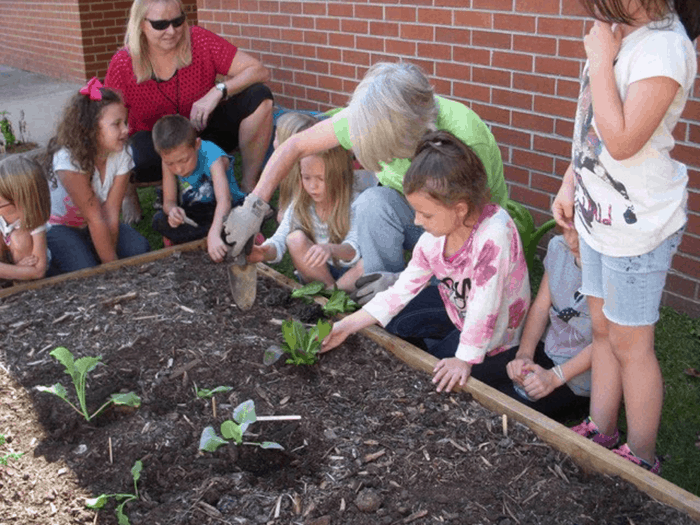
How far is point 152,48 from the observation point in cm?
446

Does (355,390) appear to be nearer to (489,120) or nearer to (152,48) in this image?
(489,120)

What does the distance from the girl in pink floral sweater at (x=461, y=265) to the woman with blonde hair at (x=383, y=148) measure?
147 millimetres

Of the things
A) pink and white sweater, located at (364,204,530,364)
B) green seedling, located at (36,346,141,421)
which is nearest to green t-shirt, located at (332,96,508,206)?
pink and white sweater, located at (364,204,530,364)

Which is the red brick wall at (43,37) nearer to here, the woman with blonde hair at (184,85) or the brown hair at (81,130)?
the woman with blonde hair at (184,85)

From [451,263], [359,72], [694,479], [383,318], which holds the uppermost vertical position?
[359,72]

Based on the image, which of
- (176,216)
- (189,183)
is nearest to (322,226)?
(176,216)

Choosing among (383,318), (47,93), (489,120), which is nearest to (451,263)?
(383,318)

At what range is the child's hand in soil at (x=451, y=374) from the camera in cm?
251

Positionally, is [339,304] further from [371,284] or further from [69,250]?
[69,250]

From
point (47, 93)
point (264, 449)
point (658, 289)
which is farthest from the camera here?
point (47, 93)

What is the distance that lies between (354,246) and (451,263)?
0.89 m

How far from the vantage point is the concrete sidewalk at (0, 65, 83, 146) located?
741cm

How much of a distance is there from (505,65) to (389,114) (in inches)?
58.2

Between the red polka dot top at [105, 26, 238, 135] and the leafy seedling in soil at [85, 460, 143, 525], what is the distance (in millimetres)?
2863
